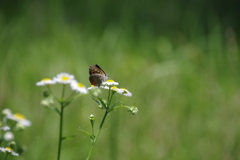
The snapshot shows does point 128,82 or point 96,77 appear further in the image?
point 128,82

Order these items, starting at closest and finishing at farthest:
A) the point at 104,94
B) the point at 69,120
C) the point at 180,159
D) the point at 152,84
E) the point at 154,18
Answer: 1. the point at 180,159
2. the point at 69,120
3. the point at 104,94
4. the point at 152,84
5. the point at 154,18

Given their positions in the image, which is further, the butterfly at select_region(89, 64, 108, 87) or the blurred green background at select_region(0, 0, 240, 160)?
the blurred green background at select_region(0, 0, 240, 160)

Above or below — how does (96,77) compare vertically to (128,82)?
below

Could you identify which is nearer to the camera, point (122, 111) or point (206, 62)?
point (122, 111)

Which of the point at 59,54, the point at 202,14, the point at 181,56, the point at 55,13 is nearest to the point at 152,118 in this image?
the point at 181,56

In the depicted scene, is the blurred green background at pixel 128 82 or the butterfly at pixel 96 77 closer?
the butterfly at pixel 96 77

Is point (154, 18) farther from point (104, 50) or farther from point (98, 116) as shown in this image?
point (98, 116)

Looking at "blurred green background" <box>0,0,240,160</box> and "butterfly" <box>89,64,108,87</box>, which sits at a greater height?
"blurred green background" <box>0,0,240,160</box>

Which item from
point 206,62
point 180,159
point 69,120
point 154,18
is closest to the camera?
point 180,159
